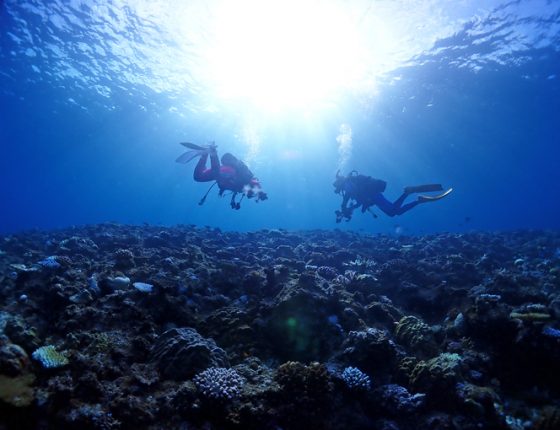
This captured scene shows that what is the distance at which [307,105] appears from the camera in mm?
35250

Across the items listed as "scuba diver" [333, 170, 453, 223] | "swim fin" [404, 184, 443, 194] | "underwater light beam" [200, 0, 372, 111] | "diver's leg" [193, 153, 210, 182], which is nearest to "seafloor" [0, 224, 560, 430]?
"diver's leg" [193, 153, 210, 182]

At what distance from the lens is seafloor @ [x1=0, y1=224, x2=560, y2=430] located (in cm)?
406

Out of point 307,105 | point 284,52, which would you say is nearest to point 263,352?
point 284,52

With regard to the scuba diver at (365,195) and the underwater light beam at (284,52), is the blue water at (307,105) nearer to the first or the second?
the underwater light beam at (284,52)

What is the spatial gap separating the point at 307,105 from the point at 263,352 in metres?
33.0

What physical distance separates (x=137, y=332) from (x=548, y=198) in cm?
12760

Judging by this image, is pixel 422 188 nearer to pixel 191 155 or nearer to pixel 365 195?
pixel 365 195

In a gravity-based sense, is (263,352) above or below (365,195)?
below

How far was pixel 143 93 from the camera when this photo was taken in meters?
33.7

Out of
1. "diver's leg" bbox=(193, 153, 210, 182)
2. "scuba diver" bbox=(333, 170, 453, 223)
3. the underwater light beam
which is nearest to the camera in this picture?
"diver's leg" bbox=(193, 153, 210, 182)

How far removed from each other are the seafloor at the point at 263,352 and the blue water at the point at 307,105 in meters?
18.3

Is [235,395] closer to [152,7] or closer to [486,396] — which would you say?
[486,396]

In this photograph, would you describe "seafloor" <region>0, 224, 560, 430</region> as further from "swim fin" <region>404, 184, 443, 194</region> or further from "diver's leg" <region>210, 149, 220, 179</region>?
"swim fin" <region>404, 184, 443, 194</region>

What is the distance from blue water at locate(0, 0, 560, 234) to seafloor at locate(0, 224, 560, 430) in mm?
18313
